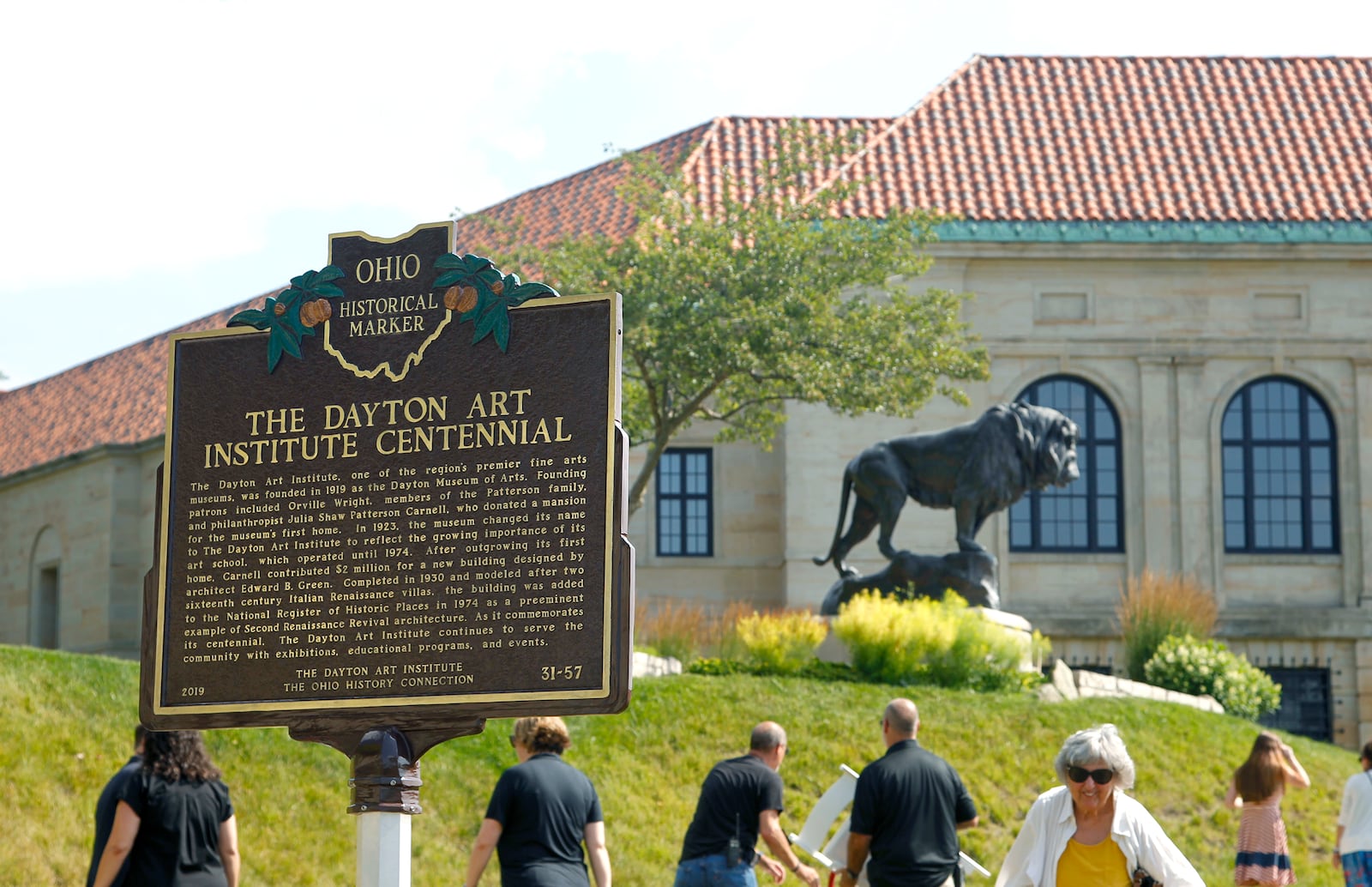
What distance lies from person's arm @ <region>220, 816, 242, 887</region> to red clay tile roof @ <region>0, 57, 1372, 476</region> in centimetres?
2376

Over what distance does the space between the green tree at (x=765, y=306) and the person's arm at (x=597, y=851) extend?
1700cm

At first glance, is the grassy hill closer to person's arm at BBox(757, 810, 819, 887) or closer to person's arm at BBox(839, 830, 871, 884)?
person's arm at BBox(757, 810, 819, 887)

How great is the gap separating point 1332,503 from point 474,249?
1569 cm

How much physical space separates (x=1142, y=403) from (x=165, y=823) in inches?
1089

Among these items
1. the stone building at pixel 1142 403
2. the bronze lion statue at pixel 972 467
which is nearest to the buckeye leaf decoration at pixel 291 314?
the bronze lion statue at pixel 972 467

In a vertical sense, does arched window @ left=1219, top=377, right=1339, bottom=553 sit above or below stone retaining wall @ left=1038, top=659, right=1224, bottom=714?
above

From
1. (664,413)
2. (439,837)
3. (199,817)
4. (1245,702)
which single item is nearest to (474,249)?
(664,413)

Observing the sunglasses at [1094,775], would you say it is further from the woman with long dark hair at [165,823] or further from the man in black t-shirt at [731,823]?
the woman with long dark hair at [165,823]

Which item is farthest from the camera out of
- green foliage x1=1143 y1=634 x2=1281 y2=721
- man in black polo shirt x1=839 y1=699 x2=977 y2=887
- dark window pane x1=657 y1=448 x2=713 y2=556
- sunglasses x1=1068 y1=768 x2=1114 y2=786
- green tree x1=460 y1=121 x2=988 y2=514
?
dark window pane x1=657 y1=448 x2=713 y2=556

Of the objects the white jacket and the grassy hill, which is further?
the grassy hill

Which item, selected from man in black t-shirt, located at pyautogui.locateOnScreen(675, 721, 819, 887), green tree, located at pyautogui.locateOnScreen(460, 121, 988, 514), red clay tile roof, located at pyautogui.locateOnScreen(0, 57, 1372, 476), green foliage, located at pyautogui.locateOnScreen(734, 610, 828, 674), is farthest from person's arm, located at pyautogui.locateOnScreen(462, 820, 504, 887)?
red clay tile roof, located at pyautogui.locateOnScreen(0, 57, 1372, 476)

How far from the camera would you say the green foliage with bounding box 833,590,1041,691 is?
21.8 metres

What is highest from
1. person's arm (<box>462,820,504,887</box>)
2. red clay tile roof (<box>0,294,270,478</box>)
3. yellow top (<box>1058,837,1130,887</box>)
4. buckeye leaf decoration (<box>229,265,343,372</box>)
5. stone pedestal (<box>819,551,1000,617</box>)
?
red clay tile roof (<box>0,294,270,478</box>)

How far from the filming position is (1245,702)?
82.4 ft
